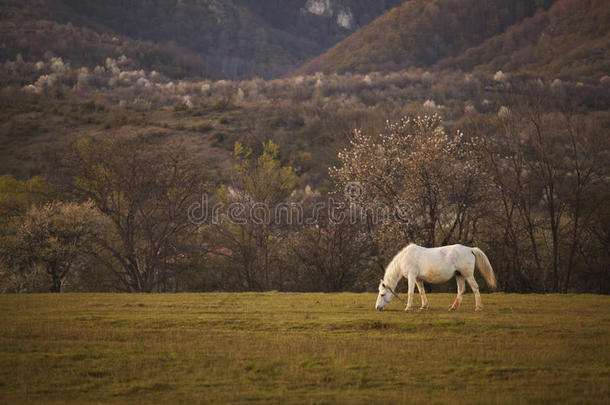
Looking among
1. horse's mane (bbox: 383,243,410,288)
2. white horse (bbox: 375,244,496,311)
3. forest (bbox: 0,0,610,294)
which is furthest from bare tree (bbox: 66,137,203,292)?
white horse (bbox: 375,244,496,311)

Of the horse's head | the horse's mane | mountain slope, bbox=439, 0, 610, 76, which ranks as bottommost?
the horse's head

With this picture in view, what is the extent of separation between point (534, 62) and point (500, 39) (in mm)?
25234

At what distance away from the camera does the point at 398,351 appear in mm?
11328

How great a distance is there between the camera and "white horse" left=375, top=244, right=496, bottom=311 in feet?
53.8

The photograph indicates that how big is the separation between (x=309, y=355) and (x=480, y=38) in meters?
142

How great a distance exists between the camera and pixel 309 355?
11.2 meters

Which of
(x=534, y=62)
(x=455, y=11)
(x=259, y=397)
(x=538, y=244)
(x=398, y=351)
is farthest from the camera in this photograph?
(x=455, y=11)

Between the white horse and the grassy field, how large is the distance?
635mm

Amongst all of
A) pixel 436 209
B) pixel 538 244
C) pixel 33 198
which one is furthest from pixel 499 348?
pixel 33 198

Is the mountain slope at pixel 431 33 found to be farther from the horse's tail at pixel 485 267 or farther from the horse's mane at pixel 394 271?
the horse's tail at pixel 485 267

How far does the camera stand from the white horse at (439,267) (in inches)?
645

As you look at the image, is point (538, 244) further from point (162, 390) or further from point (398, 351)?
point (162, 390)

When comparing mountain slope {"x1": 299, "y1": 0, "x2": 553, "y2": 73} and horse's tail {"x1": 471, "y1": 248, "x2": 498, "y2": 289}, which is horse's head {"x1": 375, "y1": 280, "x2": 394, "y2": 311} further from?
mountain slope {"x1": 299, "y1": 0, "x2": 553, "y2": 73}

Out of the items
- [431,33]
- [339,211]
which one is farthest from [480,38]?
[339,211]
